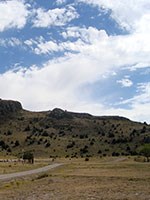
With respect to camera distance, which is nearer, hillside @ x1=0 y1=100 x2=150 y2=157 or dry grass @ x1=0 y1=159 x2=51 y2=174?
dry grass @ x1=0 y1=159 x2=51 y2=174

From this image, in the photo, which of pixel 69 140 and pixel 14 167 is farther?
Answer: pixel 69 140

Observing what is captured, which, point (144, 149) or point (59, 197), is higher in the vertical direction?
point (144, 149)

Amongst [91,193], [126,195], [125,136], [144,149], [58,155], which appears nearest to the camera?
[126,195]

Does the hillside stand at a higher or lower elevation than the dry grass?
higher

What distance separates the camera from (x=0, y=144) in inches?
6467

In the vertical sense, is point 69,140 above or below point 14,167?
above

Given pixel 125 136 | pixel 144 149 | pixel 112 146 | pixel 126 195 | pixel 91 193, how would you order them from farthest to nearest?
pixel 125 136 < pixel 112 146 < pixel 144 149 < pixel 91 193 < pixel 126 195

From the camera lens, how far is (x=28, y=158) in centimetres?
11781

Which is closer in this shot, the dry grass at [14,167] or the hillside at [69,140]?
the dry grass at [14,167]

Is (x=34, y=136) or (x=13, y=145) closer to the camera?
(x=13, y=145)

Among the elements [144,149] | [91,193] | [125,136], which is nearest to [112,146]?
[125,136]

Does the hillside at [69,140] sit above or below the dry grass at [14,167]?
above

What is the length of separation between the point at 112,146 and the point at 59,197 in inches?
5410

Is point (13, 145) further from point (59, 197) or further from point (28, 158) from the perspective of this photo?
point (59, 197)
